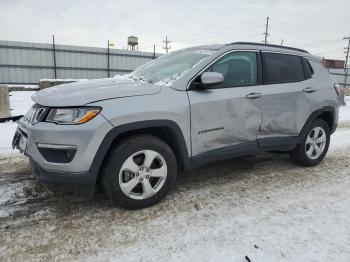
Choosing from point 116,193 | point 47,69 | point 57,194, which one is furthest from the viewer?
point 47,69

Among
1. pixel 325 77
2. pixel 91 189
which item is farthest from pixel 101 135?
pixel 325 77

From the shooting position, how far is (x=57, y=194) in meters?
3.28

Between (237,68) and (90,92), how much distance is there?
176cm

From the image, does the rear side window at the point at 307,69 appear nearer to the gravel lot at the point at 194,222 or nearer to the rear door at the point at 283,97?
the rear door at the point at 283,97

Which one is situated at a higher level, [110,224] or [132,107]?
[132,107]

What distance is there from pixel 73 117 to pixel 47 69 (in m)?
21.4

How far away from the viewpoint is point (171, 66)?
3619 mm

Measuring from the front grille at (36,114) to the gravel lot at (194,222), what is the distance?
87cm

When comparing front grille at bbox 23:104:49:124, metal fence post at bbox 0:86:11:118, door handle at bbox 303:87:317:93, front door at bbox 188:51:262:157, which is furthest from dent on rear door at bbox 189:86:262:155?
metal fence post at bbox 0:86:11:118

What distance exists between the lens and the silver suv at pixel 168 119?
2654 millimetres

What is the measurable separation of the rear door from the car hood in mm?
1506

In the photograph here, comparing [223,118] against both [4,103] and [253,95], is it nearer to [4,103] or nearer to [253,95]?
[253,95]

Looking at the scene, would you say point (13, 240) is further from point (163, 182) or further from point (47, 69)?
point (47, 69)

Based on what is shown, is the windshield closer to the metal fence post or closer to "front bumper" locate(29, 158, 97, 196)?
"front bumper" locate(29, 158, 97, 196)
